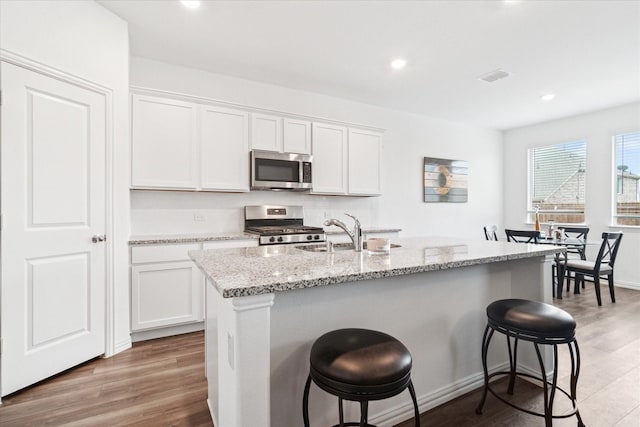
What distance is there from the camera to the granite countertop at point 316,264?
116 cm

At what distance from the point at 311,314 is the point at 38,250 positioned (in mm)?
1980

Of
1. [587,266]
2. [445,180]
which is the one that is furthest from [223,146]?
[587,266]

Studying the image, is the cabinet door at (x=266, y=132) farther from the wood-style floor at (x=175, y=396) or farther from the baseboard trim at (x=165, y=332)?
the wood-style floor at (x=175, y=396)

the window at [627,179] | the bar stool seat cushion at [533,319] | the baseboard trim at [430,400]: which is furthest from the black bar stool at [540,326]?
the window at [627,179]

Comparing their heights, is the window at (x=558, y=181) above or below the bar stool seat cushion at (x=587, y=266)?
above

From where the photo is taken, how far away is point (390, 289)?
5.49 feet

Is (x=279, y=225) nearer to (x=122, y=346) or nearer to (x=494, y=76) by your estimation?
(x=122, y=346)

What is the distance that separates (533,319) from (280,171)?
2825 millimetres

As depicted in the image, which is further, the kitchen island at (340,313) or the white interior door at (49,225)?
the white interior door at (49,225)

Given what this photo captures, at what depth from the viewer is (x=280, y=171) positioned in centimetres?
371

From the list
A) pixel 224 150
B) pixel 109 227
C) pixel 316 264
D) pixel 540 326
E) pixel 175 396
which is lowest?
pixel 175 396

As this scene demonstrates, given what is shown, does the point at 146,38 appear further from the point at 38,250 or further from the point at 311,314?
the point at 311,314

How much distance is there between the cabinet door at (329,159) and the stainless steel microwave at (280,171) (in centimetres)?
18

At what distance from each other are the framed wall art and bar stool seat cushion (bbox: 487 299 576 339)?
3.84m
